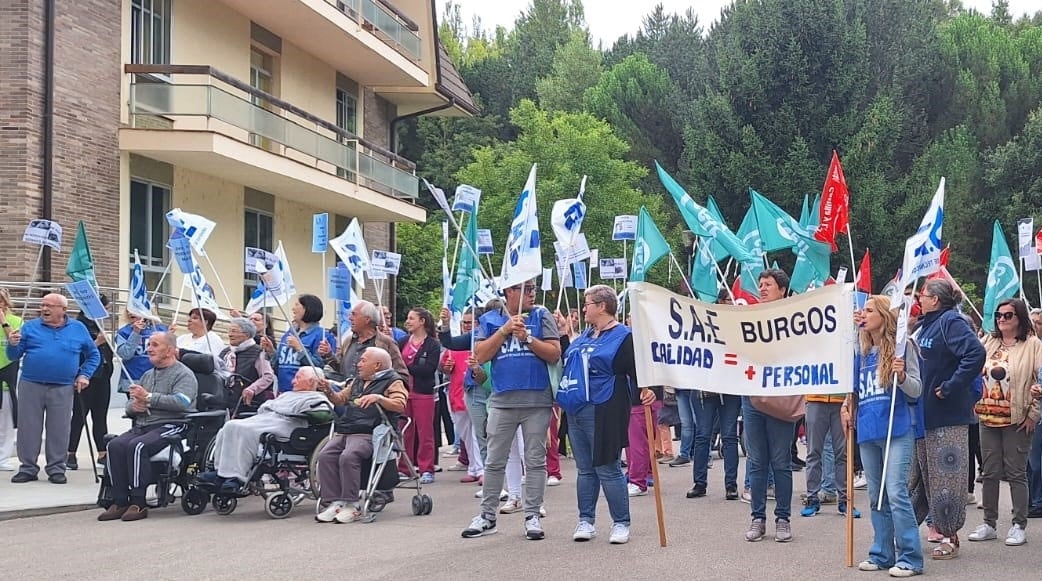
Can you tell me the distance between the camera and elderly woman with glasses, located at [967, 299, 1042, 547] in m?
9.98

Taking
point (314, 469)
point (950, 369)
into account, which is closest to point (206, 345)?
point (314, 469)

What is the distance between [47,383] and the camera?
44.9ft

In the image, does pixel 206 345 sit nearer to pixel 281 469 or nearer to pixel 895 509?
pixel 281 469

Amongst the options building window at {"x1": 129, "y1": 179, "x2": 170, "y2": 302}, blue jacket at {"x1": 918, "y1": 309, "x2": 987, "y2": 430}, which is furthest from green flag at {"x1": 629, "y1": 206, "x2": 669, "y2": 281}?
building window at {"x1": 129, "y1": 179, "x2": 170, "y2": 302}

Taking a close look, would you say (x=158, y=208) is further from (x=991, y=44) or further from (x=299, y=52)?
(x=991, y=44)

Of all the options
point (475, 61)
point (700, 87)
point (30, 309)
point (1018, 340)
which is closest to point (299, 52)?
point (30, 309)

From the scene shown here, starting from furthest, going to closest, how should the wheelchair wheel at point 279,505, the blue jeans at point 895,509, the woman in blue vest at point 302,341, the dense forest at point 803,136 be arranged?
1. the dense forest at point 803,136
2. the woman in blue vest at point 302,341
3. the wheelchair wheel at point 279,505
4. the blue jeans at point 895,509

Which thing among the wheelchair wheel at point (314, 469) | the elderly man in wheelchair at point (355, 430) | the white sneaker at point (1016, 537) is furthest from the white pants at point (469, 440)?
the white sneaker at point (1016, 537)

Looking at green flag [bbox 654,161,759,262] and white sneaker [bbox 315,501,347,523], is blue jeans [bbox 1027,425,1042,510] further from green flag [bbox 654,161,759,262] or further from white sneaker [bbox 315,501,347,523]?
white sneaker [bbox 315,501,347,523]

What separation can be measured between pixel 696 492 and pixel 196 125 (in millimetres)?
13139

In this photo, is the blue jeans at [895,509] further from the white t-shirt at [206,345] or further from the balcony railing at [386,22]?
the balcony railing at [386,22]

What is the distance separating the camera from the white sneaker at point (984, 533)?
995 centimetres

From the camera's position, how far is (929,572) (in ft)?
27.9

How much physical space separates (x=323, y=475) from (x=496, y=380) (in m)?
1.98
